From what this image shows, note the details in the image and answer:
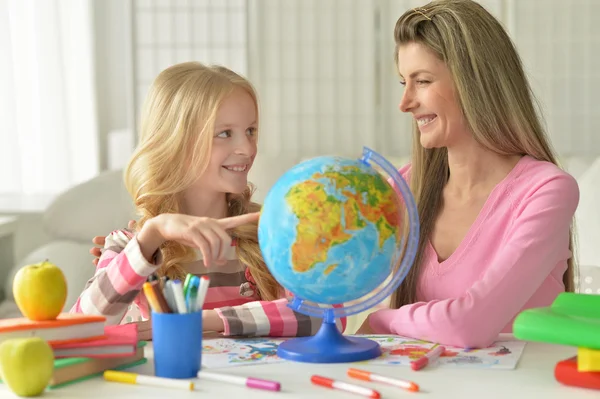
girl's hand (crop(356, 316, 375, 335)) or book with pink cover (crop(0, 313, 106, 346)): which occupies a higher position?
book with pink cover (crop(0, 313, 106, 346))

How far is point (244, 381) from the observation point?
4.39ft

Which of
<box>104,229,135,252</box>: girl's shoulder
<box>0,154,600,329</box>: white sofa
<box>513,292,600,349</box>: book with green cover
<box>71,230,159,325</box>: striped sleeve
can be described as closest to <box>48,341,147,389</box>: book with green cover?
<box>71,230,159,325</box>: striped sleeve

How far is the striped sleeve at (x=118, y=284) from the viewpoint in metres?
1.67

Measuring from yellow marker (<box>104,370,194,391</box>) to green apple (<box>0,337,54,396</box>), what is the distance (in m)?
0.11

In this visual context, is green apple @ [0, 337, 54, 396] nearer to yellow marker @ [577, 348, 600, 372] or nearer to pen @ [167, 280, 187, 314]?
pen @ [167, 280, 187, 314]

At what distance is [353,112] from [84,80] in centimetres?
153

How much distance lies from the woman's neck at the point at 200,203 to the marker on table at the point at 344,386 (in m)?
0.87

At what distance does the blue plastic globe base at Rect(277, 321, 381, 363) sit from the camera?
58.3 inches

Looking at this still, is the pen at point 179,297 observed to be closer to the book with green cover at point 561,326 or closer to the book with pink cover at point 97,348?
the book with pink cover at point 97,348

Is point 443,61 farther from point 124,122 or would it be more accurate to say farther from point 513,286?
point 124,122

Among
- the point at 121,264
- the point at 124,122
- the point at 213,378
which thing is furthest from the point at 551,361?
the point at 124,122

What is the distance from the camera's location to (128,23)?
4.65m

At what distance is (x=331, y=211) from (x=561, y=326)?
1.29 ft

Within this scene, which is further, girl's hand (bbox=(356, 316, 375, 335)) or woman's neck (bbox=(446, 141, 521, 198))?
woman's neck (bbox=(446, 141, 521, 198))
